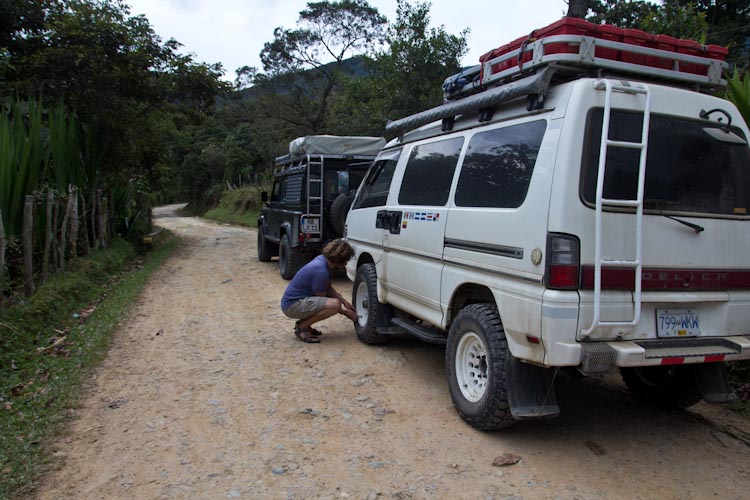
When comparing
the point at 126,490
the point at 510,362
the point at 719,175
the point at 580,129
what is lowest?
the point at 126,490

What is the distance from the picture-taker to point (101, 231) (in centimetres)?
1128

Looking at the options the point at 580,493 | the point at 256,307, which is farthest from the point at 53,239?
the point at 580,493

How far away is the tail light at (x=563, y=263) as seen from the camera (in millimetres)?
3043

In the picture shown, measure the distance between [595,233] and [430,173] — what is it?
1945 mm

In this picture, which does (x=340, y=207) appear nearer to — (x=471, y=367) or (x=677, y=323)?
(x=471, y=367)

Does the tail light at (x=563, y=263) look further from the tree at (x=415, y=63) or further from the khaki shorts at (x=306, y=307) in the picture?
the tree at (x=415, y=63)

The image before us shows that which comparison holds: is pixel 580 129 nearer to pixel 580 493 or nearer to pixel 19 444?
pixel 580 493

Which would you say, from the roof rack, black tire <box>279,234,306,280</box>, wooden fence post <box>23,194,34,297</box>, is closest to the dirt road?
wooden fence post <box>23,194,34,297</box>

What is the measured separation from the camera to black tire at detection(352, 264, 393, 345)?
18.4 ft

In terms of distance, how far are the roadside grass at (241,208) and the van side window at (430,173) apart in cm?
2179

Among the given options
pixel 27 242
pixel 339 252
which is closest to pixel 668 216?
pixel 339 252

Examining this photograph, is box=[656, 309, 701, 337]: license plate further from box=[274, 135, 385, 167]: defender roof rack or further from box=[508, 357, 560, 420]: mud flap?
box=[274, 135, 385, 167]: defender roof rack

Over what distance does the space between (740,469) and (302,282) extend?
4.26m

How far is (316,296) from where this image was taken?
20.1ft
